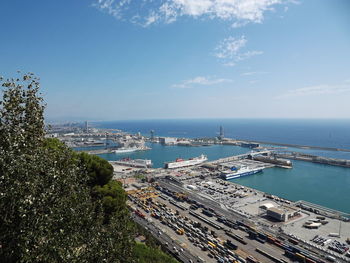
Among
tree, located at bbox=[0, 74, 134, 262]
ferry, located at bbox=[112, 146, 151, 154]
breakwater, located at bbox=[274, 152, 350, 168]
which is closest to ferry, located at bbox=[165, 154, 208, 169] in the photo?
breakwater, located at bbox=[274, 152, 350, 168]

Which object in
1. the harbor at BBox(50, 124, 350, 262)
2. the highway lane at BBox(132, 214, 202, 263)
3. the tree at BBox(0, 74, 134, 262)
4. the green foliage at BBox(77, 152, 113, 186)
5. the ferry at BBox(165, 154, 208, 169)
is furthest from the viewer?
the ferry at BBox(165, 154, 208, 169)

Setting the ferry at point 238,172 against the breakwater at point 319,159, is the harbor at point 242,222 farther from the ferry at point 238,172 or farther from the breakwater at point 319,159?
the breakwater at point 319,159

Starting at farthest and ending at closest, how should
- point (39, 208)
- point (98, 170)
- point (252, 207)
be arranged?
point (252, 207), point (98, 170), point (39, 208)

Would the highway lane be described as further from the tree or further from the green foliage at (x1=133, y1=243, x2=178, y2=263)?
the tree

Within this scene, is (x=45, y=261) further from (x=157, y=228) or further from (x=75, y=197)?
(x=157, y=228)

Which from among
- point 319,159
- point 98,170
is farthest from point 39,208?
point 319,159

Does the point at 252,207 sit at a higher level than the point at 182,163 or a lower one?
lower

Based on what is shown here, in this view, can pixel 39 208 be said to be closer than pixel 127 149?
Yes

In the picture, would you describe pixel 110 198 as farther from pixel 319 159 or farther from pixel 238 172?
pixel 319 159
